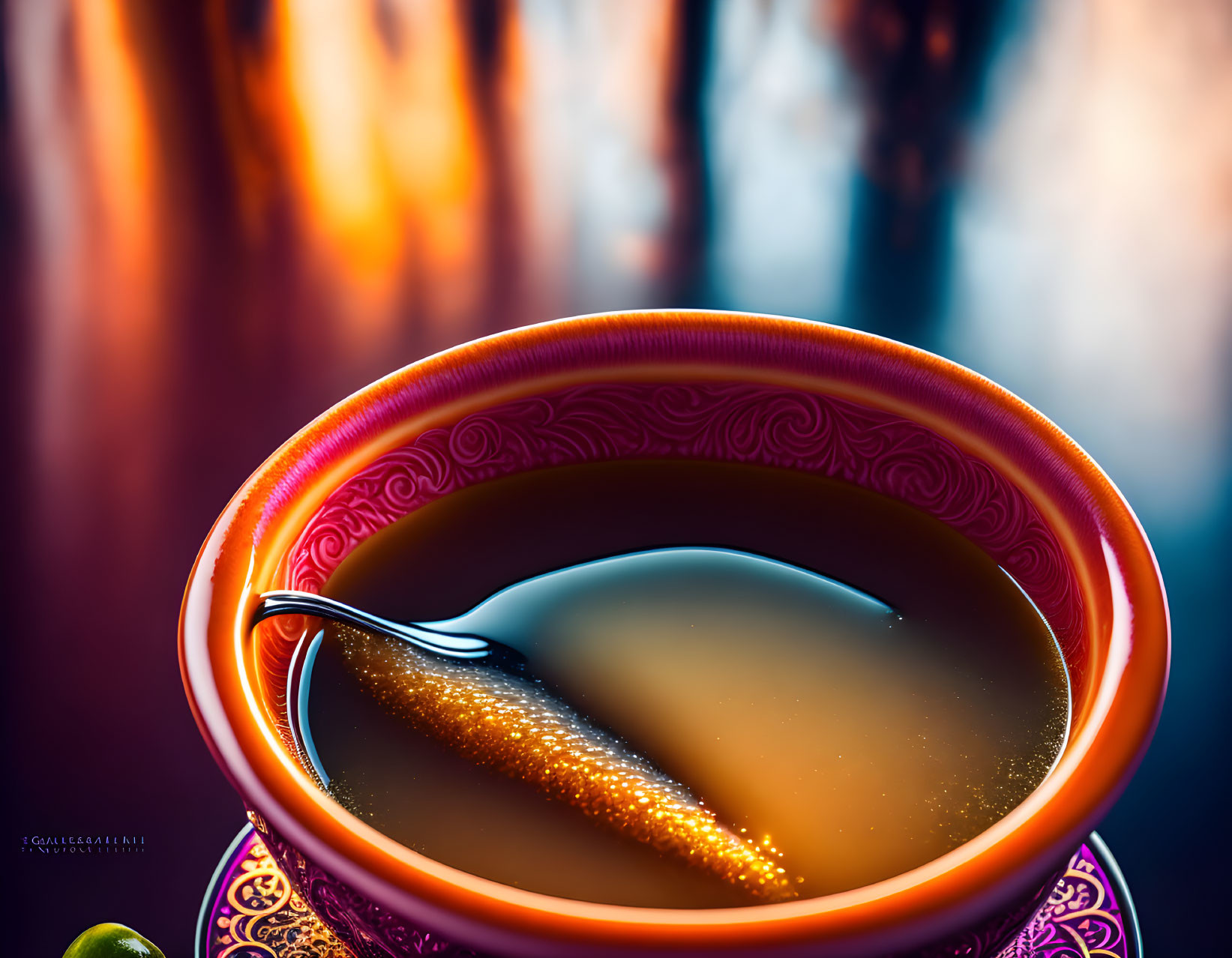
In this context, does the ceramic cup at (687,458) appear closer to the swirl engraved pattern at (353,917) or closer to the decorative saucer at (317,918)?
the swirl engraved pattern at (353,917)

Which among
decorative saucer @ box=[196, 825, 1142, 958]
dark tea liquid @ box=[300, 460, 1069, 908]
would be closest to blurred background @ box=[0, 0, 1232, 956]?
decorative saucer @ box=[196, 825, 1142, 958]

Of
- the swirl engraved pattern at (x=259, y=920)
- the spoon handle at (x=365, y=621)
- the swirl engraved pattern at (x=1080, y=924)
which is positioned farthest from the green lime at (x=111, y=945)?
the swirl engraved pattern at (x=1080, y=924)

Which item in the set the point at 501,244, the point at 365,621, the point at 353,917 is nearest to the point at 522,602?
the point at 365,621

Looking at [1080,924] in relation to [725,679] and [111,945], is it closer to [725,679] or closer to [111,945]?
[725,679]

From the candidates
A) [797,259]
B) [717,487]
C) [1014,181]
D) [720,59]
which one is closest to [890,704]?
[717,487]

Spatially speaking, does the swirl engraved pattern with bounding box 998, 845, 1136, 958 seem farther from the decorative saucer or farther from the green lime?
the green lime

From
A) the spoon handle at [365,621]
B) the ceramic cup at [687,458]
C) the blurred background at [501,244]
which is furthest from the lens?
the blurred background at [501,244]
